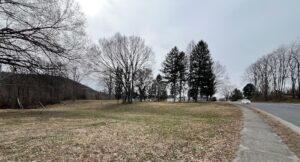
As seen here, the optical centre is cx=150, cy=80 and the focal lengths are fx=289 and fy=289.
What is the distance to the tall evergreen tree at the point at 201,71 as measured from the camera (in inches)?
2424

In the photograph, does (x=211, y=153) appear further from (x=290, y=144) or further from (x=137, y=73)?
(x=137, y=73)

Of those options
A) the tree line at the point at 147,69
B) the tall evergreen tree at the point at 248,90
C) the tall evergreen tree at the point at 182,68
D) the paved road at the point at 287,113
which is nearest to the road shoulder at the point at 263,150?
the paved road at the point at 287,113

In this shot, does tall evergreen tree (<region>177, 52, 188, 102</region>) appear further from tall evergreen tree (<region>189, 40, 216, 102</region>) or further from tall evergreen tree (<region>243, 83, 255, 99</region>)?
tall evergreen tree (<region>243, 83, 255, 99</region>)

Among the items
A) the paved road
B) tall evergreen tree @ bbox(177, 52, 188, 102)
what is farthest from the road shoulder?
tall evergreen tree @ bbox(177, 52, 188, 102)

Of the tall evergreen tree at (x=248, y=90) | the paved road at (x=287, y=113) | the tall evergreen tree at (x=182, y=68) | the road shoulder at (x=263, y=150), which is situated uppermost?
the tall evergreen tree at (x=182, y=68)

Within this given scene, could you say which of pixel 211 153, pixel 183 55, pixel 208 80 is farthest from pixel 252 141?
pixel 183 55

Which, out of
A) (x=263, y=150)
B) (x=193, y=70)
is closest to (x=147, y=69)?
(x=193, y=70)

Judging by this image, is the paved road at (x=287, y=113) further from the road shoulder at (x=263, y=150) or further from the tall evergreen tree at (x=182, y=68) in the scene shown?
the tall evergreen tree at (x=182, y=68)

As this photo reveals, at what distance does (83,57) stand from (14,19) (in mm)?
5546

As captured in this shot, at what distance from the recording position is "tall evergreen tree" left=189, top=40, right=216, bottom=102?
6156 cm

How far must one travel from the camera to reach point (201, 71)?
2429 inches

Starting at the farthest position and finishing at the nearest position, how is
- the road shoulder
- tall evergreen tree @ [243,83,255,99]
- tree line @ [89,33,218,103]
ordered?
tall evergreen tree @ [243,83,255,99], tree line @ [89,33,218,103], the road shoulder

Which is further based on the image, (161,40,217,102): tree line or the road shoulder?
(161,40,217,102): tree line

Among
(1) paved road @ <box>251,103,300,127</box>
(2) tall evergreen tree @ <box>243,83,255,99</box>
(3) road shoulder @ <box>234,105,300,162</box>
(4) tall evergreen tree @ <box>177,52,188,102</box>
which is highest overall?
(4) tall evergreen tree @ <box>177,52,188,102</box>
